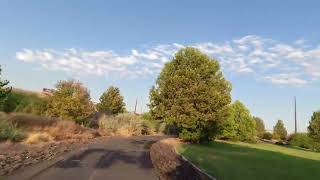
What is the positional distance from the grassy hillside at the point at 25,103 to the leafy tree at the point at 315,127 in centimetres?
4072

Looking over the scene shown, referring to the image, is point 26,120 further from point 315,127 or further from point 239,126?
point 315,127

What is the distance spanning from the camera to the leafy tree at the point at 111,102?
79.2m

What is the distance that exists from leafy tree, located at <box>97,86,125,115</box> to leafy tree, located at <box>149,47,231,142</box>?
3733 cm

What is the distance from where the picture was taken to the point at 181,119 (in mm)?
39062

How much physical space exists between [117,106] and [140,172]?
62488 millimetres

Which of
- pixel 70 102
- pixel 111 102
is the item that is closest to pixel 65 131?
pixel 70 102

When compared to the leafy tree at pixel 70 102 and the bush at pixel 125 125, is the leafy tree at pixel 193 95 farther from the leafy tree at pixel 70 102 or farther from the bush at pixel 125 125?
the bush at pixel 125 125

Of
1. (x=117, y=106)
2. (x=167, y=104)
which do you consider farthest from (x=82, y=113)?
(x=117, y=106)

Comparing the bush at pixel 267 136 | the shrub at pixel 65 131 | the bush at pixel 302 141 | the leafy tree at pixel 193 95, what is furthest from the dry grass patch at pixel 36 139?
the bush at pixel 267 136

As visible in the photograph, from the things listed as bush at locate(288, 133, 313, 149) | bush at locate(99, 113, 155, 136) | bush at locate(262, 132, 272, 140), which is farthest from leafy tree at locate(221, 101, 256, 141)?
bush at locate(262, 132, 272, 140)

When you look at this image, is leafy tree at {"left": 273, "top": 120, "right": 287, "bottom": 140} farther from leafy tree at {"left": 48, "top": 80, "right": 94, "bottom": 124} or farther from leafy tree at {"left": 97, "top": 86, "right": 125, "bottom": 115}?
leafy tree at {"left": 48, "top": 80, "right": 94, "bottom": 124}

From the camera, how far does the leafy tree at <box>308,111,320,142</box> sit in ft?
209

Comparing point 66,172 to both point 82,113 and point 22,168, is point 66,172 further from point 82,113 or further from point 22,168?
point 82,113

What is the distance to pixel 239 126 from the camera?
194 feet
